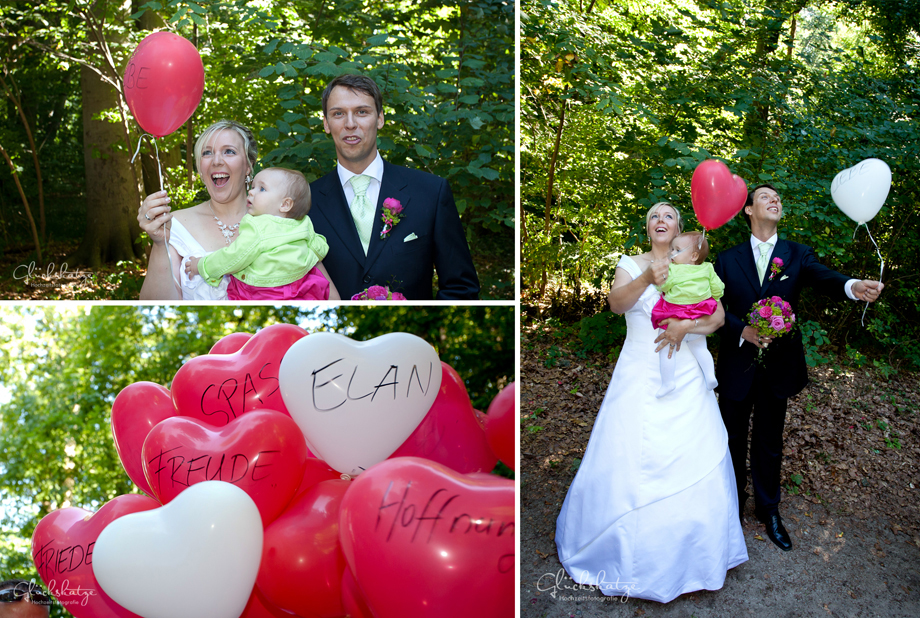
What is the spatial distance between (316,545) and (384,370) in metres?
0.57

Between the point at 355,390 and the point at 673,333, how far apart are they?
175cm

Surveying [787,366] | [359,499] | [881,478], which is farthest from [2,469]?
[881,478]

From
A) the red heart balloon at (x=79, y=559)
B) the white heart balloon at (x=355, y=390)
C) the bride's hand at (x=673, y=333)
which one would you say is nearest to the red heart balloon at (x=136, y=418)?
the red heart balloon at (x=79, y=559)

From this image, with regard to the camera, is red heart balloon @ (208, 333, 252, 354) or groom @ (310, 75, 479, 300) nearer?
red heart balloon @ (208, 333, 252, 354)

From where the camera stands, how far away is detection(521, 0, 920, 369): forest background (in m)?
→ 4.92

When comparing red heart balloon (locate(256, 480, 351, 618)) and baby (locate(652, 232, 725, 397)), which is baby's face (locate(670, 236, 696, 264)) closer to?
baby (locate(652, 232, 725, 397))

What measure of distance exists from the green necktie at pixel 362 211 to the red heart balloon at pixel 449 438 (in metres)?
0.85

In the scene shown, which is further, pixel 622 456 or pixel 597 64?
pixel 597 64

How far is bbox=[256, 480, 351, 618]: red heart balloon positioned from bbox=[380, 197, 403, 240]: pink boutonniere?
4.16 ft

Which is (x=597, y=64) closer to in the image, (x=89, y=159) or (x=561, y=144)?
(x=561, y=144)

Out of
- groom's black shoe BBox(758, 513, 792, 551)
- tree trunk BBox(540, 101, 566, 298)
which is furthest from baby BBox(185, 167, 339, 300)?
tree trunk BBox(540, 101, 566, 298)

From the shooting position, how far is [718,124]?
16.9ft

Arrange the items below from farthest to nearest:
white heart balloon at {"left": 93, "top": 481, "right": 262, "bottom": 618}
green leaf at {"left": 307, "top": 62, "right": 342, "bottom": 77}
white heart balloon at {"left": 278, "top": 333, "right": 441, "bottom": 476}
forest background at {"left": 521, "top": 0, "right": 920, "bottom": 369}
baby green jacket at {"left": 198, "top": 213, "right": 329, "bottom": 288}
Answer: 1. forest background at {"left": 521, "top": 0, "right": 920, "bottom": 369}
2. green leaf at {"left": 307, "top": 62, "right": 342, "bottom": 77}
3. baby green jacket at {"left": 198, "top": 213, "right": 329, "bottom": 288}
4. white heart balloon at {"left": 278, "top": 333, "right": 441, "bottom": 476}
5. white heart balloon at {"left": 93, "top": 481, "right": 262, "bottom": 618}

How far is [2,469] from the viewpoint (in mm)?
6359
